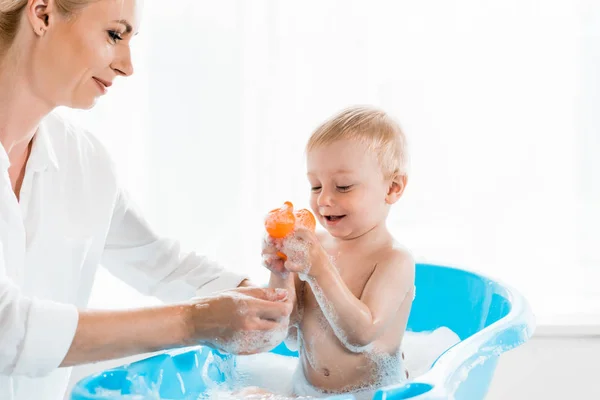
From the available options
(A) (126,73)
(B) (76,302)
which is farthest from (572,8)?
(B) (76,302)

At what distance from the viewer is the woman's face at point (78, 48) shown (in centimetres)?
128

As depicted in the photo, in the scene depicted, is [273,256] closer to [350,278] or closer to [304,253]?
[304,253]

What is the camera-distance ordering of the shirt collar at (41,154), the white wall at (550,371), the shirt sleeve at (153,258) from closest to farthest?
the shirt collar at (41,154) → the shirt sleeve at (153,258) → the white wall at (550,371)

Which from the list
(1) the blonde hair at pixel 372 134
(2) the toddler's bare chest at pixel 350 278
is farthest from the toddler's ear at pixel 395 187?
(2) the toddler's bare chest at pixel 350 278

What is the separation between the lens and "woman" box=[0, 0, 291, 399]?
108cm

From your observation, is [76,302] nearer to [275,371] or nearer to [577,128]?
[275,371]

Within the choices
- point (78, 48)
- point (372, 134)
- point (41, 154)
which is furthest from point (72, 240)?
point (372, 134)

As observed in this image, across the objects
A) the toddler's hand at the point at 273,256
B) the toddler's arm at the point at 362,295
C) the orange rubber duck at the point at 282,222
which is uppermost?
the orange rubber duck at the point at 282,222

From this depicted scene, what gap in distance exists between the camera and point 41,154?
1.41m

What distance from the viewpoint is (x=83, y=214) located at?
4.77ft

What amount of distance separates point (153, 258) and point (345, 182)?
432mm

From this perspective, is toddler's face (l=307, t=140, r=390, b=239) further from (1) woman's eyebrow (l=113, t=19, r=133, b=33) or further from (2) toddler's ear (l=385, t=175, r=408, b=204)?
(1) woman's eyebrow (l=113, t=19, r=133, b=33)

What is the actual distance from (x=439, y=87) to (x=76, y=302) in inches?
50.2

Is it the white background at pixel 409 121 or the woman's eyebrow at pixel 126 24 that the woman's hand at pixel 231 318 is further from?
the white background at pixel 409 121
